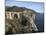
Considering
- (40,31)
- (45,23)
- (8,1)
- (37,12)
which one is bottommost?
(40,31)

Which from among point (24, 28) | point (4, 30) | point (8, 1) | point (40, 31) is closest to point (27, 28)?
point (24, 28)

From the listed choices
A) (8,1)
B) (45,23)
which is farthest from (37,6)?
(8,1)

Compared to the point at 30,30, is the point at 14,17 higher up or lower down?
higher up

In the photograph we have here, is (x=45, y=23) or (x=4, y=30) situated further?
(x=45, y=23)

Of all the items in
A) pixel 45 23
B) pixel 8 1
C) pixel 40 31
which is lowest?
pixel 40 31

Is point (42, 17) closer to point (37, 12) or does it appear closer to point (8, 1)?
point (37, 12)

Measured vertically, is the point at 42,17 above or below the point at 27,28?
above

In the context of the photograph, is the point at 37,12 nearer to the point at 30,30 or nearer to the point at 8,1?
the point at 30,30
